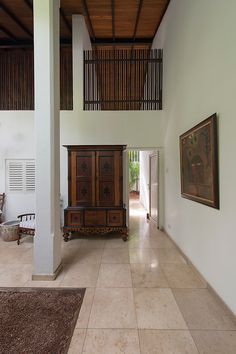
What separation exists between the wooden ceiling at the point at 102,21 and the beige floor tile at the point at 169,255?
5287 millimetres

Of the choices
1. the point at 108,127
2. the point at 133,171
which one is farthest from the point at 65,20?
the point at 133,171

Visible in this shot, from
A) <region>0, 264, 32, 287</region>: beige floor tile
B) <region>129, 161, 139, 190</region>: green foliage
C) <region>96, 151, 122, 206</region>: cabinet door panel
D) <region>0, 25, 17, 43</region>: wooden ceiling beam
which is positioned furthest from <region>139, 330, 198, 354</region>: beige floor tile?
<region>129, 161, 139, 190</region>: green foliage

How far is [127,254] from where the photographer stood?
385cm

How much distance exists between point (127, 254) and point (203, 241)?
1536 millimetres

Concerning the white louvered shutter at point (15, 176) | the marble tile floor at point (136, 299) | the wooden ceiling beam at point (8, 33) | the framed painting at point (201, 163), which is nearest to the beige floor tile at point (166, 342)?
the marble tile floor at point (136, 299)

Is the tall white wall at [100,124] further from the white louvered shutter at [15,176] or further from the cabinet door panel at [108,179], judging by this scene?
the white louvered shutter at [15,176]

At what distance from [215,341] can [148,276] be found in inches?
48.3

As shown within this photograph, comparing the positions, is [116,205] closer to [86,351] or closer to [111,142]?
[111,142]

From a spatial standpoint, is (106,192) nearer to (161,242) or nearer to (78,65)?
(161,242)

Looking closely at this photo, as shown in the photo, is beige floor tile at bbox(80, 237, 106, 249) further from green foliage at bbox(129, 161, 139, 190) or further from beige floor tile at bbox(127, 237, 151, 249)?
green foliage at bbox(129, 161, 139, 190)

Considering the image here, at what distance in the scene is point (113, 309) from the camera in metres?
2.30

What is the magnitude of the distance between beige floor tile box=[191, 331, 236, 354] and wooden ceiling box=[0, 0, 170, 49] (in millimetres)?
5905

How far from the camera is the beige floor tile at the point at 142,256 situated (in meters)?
3.54

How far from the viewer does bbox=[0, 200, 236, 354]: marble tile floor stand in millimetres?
1859
